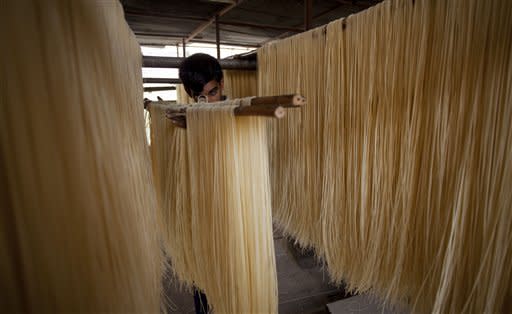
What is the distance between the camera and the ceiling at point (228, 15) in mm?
2344

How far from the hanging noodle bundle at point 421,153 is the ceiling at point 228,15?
999mm

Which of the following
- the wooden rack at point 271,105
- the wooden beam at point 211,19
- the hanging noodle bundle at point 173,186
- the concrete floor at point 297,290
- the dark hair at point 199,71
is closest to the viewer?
the wooden rack at point 271,105

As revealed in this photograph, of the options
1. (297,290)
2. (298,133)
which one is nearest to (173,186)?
(298,133)

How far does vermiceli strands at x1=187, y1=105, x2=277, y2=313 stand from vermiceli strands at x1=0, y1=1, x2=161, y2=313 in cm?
42

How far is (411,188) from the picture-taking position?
3.61ft

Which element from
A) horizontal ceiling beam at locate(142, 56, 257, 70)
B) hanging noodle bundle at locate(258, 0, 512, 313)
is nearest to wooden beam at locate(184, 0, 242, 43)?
horizontal ceiling beam at locate(142, 56, 257, 70)

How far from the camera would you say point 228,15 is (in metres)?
2.77

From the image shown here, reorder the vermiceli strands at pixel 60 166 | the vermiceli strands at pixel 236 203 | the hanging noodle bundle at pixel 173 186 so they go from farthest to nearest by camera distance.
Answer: the hanging noodle bundle at pixel 173 186 < the vermiceli strands at pixel 236 203 < the vermiceli strands at pixel 60 166

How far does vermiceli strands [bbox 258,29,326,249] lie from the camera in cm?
158

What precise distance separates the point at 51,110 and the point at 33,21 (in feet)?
0.25

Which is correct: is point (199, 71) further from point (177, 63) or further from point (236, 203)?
point (177, 63)

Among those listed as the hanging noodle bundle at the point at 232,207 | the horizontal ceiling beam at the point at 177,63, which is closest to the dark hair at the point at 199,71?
the hanging noodle bundle at the point at 232,207

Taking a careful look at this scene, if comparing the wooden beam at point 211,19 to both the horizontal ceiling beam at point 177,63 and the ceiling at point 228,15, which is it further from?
the horizontal ceiling beam at point 177,63

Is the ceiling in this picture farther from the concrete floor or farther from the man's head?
the concrete floor
